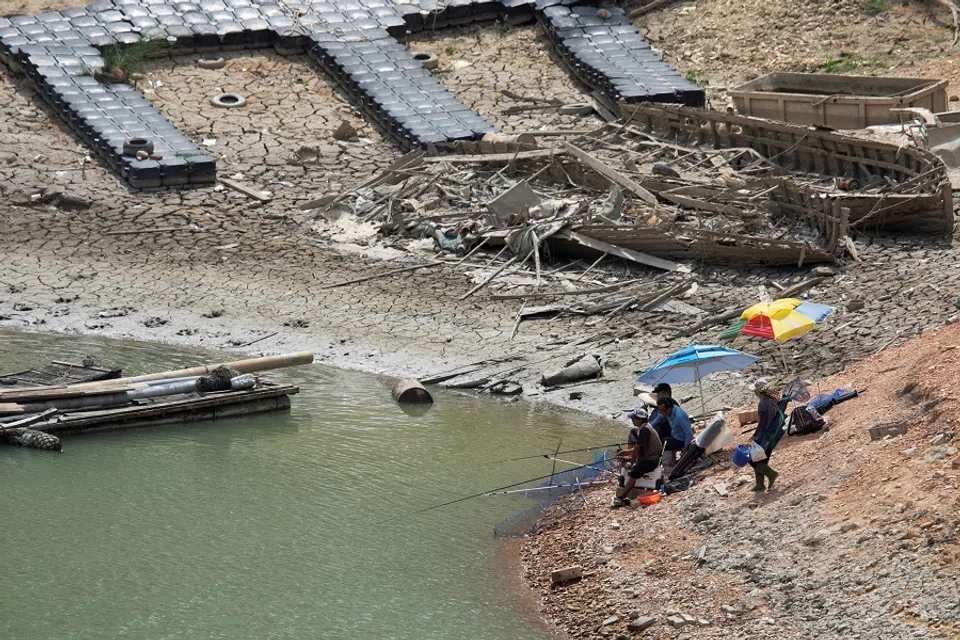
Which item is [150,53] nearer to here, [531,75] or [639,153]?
[531,75]

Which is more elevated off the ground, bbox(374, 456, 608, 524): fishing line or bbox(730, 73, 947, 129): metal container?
bbox(730, 73, 947, 129): metal container

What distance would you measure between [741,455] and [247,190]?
13.3m

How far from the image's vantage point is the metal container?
24438 mm

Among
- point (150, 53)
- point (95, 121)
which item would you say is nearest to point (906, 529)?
point (95, 121)

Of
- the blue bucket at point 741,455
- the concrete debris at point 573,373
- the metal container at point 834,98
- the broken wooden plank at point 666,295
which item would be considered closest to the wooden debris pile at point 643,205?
the broken wooden plank at point 666,295

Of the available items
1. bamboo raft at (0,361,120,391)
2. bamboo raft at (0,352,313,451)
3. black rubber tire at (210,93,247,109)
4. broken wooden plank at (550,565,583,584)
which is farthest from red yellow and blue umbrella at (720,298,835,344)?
black rubber tire at (210,93,247,109)

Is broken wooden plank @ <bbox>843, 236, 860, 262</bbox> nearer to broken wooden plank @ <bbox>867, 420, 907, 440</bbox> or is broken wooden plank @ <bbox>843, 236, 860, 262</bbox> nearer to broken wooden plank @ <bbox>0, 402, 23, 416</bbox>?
broken wooden plank @ <bbox>867, 420, 907, 440</bbox>

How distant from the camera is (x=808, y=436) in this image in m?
14.7

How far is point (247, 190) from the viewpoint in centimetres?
2475

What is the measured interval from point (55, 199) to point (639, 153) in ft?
32.0

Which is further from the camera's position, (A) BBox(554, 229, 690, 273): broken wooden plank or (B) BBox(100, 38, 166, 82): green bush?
(B) BBox(100, 38, 166, 82): green bush

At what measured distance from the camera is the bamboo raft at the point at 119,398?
1689 cm

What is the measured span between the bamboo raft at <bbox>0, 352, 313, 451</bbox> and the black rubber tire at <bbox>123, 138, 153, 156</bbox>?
24.0ft

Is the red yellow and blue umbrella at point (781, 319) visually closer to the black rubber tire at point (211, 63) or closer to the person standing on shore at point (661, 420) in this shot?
the person standing on shore at point (661, 420)
